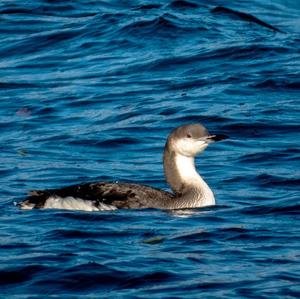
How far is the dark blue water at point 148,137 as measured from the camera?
41.5 feet

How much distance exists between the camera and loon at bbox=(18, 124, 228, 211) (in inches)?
597

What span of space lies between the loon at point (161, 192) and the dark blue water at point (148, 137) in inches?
5.8

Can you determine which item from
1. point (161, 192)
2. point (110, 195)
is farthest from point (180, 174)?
point (110, 195)

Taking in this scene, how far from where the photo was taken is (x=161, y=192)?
1567 cm

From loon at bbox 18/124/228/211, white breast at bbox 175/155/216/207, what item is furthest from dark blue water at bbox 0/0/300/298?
white breast at bbox 175/155/216/207

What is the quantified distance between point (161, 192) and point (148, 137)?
4.05 m

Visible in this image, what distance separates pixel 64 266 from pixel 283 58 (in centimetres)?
1202

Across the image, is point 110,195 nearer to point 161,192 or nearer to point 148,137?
point 161,192

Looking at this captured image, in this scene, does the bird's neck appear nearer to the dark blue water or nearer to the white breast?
the white breast

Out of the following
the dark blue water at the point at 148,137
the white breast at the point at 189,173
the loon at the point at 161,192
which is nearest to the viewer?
the dark blue water at the point at 148,137

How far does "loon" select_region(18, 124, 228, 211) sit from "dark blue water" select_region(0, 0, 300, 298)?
0.48 ft

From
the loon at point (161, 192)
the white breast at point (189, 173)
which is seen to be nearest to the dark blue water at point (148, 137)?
the loon at point (161, 192)

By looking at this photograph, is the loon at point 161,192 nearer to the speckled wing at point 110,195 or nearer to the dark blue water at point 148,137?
the speckled wing at point 110,195

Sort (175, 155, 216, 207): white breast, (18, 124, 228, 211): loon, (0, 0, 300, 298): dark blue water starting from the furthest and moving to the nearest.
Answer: (175, 155, 216, 207): white breast < (18, 124, 228, 211): loon < (0, 0, 300, 298): dark blue water
